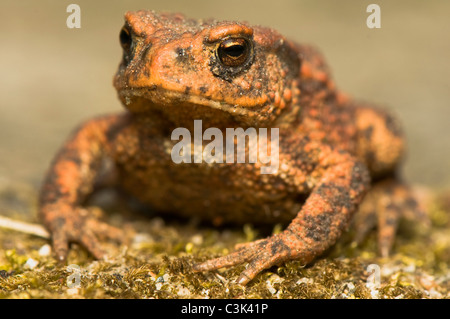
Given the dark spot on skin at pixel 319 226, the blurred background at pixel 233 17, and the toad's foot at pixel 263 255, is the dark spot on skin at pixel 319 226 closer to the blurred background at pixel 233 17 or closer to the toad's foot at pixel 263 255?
the toad's foot at pixel 263 255

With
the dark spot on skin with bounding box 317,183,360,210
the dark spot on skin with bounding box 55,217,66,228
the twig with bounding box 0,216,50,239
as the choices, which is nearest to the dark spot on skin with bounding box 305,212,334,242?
the dark spot on skin with bounding box 317,183,360,210

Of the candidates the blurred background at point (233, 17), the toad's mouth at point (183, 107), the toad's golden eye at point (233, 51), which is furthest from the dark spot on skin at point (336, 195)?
the blurred background at point (233, 17)

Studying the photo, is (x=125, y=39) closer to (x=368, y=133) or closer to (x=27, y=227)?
(x=27, y=227)

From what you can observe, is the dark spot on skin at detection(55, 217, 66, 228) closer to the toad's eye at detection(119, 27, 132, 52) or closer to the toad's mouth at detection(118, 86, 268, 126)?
the toad's mouth at detection(118, 86, 268, 126)

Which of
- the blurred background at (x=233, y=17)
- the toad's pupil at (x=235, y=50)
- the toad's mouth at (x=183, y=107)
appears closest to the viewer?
the toad's mouth at (x=183, y=107)

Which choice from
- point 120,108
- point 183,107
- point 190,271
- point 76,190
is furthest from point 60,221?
point 120,108
